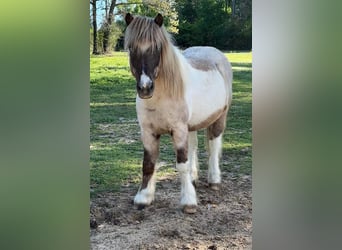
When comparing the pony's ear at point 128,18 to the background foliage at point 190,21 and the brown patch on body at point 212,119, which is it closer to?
→ the background foliage at point 190,21

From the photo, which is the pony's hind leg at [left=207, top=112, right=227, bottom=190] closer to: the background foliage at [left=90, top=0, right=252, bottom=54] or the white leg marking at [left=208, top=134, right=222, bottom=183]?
the white leg marking at [left=208, top=134, right=222, bottom=183]

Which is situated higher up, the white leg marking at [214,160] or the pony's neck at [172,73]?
the pony's neck at [172,73]

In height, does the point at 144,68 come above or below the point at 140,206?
above

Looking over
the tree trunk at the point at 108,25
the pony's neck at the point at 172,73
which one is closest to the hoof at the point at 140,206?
the pony's neck at the point at 172,73

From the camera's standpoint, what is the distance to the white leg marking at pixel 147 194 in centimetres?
145

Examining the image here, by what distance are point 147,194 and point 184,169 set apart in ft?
0.49

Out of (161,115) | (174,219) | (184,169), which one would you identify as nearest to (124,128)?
(161,115)

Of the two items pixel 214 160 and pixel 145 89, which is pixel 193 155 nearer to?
pixel 214 160

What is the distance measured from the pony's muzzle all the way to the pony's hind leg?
32 cm

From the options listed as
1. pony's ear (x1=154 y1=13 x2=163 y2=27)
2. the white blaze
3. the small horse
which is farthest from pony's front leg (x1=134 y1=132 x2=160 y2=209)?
pony's ear (x1=154 y1=13 x2=163 y2=27)

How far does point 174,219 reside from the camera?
1.42 meters

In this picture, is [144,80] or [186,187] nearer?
[144,80]
